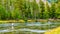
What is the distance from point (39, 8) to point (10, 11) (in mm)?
15642

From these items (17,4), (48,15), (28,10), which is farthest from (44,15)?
(17,4)

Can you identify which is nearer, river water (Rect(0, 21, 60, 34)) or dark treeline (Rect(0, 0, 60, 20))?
river water (Rect(0, 21, 60, 34))

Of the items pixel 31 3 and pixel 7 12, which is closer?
pixel 7 12

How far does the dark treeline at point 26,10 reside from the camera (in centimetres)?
8383

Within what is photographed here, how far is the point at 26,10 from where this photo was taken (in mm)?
87438

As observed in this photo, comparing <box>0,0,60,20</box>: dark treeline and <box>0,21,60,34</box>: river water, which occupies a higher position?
A: <box>0,21,60,34</box>: river water

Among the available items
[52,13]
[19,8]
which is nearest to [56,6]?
[52,13]

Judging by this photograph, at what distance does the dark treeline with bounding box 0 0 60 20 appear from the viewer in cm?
8383

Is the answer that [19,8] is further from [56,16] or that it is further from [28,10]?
[56,16]

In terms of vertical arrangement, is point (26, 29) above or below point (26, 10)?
above

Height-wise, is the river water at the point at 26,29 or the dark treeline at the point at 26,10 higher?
the river water at the point at 26,29

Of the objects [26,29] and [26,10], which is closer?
[26,29]

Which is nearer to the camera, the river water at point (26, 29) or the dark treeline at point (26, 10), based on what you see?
the river water at point (26, 29)

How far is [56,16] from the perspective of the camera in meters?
86.9
